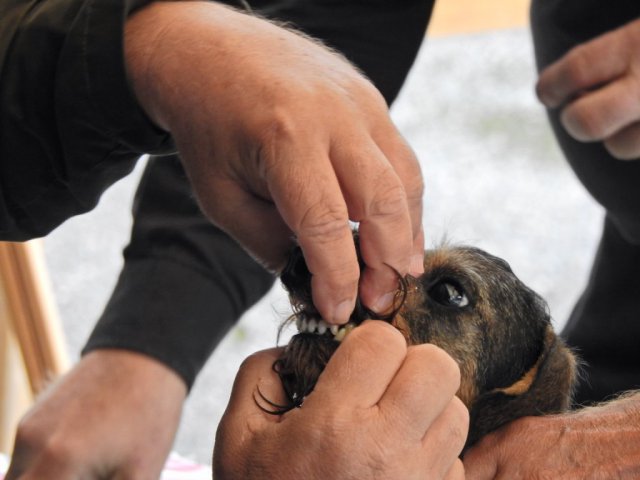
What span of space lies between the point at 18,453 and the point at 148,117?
598mm

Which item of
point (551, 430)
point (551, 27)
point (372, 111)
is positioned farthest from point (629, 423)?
point (551, 27)

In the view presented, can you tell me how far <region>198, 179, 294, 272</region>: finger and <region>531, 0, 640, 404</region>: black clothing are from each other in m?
0.73

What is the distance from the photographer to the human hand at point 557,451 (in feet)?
3.67

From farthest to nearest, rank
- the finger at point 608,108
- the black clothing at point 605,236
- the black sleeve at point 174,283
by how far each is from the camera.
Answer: the black clothing at point 605,236 < the black sleeve at point 174,283 < the finger at point 608,108

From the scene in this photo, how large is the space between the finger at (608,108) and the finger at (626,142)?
5cm

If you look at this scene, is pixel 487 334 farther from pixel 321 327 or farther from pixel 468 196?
pixel 468 196

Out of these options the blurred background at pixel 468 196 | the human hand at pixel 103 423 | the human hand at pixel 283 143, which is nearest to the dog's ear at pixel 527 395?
the human hand at pixel 283 143

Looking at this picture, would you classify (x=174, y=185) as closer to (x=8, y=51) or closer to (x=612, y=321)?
(x=8, y=51)

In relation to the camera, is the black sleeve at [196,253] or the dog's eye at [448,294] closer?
the dog's eye at [448,294]

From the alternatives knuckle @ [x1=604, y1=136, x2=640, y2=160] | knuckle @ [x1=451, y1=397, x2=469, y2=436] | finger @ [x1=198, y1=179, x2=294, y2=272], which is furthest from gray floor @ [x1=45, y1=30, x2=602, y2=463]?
knuckle @ [x1=451, y1=397, x2=469, y2=436]

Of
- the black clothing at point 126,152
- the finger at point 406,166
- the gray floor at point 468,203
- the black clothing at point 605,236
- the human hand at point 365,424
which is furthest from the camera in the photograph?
the gray floor at point 468,203

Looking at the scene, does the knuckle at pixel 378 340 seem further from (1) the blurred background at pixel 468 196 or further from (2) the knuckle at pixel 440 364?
(1) the blurred background at pixel 468 196

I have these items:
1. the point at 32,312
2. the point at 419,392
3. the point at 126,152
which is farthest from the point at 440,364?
the point at 32,312

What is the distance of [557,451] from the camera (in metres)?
1.14
